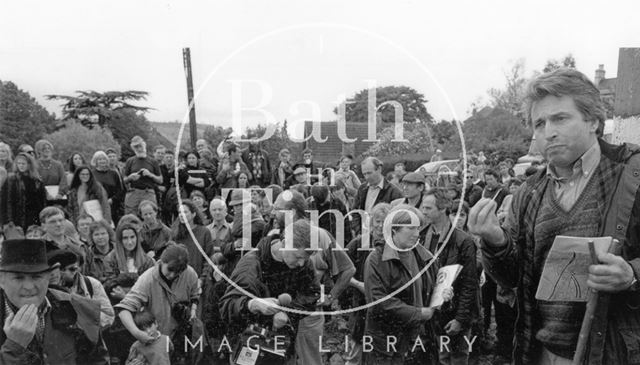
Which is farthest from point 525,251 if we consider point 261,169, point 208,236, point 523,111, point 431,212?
point 261,169

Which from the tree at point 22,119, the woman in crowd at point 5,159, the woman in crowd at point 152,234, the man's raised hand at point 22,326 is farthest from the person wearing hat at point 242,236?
the tree at point 22,119

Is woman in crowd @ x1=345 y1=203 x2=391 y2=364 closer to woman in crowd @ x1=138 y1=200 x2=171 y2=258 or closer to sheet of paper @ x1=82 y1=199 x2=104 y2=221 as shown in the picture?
woman in crowd @ x1=138 y1=200 x2=171 y2=258

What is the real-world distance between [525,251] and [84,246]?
13.6 feet

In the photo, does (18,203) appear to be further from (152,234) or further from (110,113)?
(110,113)

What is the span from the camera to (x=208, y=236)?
5656 mm

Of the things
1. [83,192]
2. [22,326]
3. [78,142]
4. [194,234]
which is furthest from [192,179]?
[78,142]

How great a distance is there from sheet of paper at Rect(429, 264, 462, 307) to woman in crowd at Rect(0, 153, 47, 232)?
5.12 meters

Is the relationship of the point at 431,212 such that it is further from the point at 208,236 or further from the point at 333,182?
the point at 333,182

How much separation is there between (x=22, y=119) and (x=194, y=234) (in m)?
19.2

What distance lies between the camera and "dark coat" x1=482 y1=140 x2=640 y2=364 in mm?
1939

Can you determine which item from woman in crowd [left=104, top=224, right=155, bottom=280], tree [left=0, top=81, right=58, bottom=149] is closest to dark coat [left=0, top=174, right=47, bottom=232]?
woman in crowd [left=104, top=224, right=155, bottom=280]

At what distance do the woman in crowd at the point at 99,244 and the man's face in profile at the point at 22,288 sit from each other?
6.42 feet

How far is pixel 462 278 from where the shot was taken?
182 inches

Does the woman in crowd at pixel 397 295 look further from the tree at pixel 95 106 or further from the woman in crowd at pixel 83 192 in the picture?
the tree at pixel 95 106
